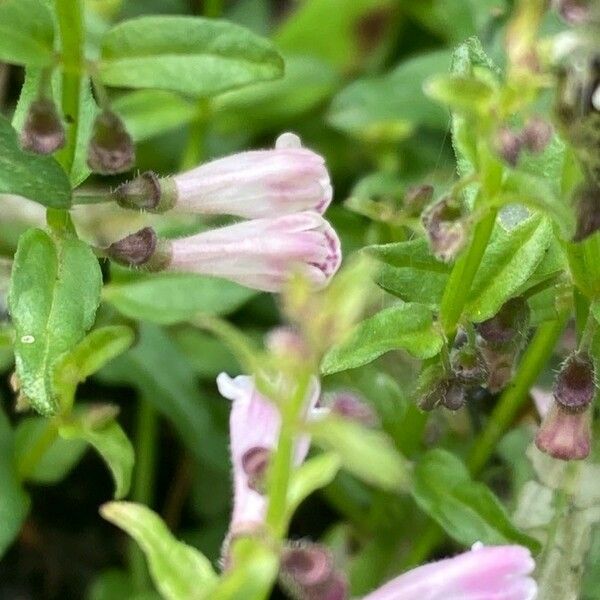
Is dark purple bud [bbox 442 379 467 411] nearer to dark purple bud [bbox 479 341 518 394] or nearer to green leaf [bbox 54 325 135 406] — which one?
dark purple bud [bbox 479 341 518 394]

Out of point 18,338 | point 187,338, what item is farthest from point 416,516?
point 18,338

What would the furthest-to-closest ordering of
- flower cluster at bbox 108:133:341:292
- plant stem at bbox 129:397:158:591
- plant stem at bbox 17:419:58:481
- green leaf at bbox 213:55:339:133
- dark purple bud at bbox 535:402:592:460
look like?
1. green leaf at bbox 213:55:339:133
2. plant stem at bbox 129:397:158:591
3. plant stem at bbox 17:419:58:481
4. flower cluster at bbox 108:133:341:292
5. dark purple bud at bbox 535:402:592:460

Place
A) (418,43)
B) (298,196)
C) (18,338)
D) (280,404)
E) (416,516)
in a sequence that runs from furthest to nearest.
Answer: (418,43)
(416,516)
(298,196)
(18,338)
(280,404)

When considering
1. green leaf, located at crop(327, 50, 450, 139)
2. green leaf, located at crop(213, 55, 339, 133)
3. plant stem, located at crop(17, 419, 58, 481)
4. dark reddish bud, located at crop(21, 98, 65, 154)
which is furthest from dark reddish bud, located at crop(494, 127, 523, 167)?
green leaf, located at crop(213, 55, 339, 133)

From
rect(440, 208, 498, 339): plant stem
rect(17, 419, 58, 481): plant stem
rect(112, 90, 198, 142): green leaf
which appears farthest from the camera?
rect(112, 90, 198, 142): green leaf

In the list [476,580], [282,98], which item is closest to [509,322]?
[476,580]

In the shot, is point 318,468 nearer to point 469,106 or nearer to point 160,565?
point 160,565

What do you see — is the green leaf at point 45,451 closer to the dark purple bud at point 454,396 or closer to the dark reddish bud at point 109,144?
the dark reddish bud at point 109,144
